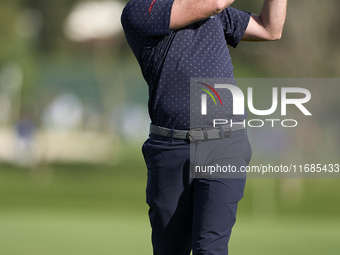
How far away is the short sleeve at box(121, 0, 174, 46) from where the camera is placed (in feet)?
10.2

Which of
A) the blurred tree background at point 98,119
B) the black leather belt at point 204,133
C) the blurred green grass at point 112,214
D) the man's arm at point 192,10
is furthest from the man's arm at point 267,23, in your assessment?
the blurred tree background at point 98,119

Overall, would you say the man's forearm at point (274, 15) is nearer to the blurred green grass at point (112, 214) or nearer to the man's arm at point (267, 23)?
the man's arm at point (267, 23)

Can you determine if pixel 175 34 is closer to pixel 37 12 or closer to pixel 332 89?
pixel 332 89

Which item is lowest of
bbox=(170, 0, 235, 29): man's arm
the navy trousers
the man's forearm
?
the navy trousers

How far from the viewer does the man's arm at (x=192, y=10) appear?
2975mm

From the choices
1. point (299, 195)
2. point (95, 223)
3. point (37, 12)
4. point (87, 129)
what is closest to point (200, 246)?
point (95, 223)

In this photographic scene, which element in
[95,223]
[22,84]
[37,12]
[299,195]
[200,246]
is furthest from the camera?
[37,12]

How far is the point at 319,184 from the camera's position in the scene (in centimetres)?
1606

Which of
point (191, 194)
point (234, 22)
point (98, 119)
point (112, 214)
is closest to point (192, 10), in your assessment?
point (234, 22)

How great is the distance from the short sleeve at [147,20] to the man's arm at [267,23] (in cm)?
62

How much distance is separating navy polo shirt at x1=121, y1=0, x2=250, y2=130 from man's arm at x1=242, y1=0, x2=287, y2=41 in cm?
33

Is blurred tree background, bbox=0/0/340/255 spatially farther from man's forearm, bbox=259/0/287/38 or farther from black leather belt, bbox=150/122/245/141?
black leather belt, bbox=150/122/245/141

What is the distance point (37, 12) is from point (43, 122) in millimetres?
3834

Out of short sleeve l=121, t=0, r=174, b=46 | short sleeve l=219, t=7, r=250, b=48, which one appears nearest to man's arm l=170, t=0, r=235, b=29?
short sleeve l=121, t=0, r=174, b=46
